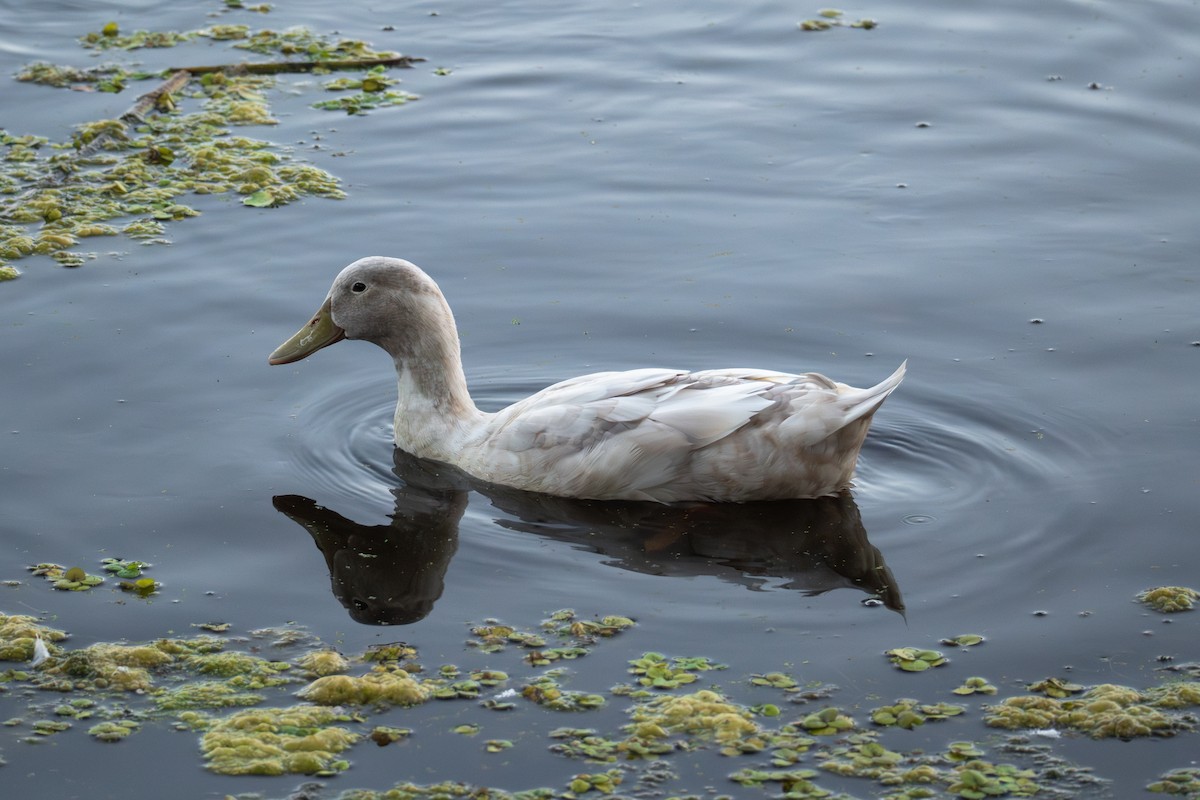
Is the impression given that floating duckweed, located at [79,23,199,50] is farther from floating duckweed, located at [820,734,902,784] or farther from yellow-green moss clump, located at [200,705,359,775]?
floating duckweed, located at [820,734,902,784]

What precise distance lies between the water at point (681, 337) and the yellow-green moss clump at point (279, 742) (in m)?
0.10

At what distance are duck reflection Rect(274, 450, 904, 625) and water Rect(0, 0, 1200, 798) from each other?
0.03 m

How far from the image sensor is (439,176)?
37.7 ft

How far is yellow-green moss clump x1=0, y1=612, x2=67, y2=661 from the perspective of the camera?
19.9 feet

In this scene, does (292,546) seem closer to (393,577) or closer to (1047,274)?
(393,577)

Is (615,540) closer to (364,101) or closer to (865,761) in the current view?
(865,761)

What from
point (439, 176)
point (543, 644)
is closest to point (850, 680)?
point (543, 644)

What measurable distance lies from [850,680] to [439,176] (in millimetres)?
6538

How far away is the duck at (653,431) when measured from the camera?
7.23 m

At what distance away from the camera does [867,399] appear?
707 cm

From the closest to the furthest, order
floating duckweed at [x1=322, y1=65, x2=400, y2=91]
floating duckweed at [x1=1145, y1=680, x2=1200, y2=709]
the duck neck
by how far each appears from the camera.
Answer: floating duckweed at [x1=1145, y1=680, x2=1200, y2=709]
the duck neck
floating duckweed at [x1=322, y1=65, x2=400, y2=91]

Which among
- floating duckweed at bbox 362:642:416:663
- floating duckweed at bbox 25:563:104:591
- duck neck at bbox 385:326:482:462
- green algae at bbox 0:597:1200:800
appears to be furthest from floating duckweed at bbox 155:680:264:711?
duck neck at bbox 385:326:482:462

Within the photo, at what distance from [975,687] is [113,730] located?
3.07 m

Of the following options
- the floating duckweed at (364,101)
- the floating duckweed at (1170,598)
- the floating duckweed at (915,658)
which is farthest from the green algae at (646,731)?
the floating duckweed at (364,101)
